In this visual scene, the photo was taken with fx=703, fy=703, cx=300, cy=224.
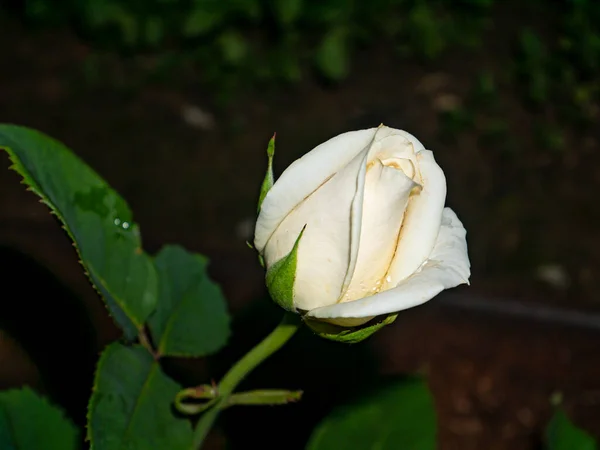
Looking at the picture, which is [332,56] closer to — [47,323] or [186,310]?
[47,323]

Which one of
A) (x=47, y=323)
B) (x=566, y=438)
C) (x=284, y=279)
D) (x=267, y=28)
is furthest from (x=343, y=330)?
(x=267, y=28)

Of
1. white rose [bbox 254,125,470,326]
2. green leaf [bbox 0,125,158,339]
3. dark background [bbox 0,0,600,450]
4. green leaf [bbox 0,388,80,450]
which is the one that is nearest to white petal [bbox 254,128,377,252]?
white rose [bbox 254,125,470,326]

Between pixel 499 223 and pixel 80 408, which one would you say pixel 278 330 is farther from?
pixel 499 223

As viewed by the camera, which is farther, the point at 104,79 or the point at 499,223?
the point at 104,79

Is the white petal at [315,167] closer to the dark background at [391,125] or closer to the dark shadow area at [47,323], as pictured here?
the dark shadow area at [47,323]

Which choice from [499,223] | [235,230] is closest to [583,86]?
[499,223]

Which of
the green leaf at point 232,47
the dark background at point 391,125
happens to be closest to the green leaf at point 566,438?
the dark background at point 391,125
